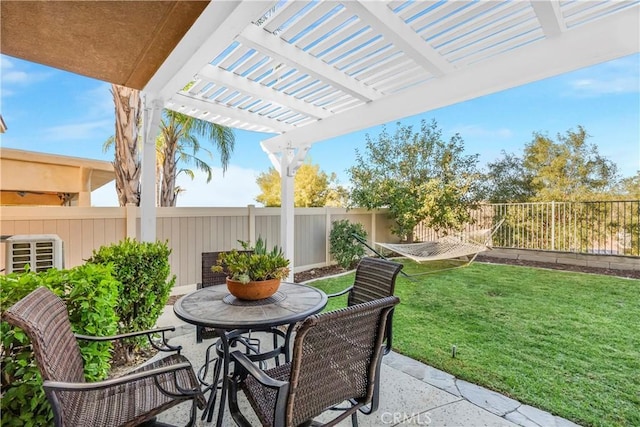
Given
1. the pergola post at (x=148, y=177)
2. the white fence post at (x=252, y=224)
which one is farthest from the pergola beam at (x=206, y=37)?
the white fence post at (x=252, y=224)

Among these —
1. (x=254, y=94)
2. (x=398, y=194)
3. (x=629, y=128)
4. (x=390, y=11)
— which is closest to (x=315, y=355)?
(x=390, y=11)

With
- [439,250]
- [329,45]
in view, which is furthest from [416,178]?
[329,45]

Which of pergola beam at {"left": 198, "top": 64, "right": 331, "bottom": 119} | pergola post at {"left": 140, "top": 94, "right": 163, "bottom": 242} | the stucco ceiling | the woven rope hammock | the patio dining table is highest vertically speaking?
pergola beam at {"left": 198, "top": 64, "right": 331, "bottom": 119}

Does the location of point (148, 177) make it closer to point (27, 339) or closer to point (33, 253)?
point (33, 253)

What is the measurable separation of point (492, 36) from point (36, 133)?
10435 millimetres

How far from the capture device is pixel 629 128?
862cm

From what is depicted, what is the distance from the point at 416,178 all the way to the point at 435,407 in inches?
272

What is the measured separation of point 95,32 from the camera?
7.54ft

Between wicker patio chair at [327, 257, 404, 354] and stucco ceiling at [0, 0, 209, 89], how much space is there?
2119 millimetres

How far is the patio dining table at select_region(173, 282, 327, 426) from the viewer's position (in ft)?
5.54

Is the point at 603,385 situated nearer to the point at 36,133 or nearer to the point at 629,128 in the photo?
the point at 629,128

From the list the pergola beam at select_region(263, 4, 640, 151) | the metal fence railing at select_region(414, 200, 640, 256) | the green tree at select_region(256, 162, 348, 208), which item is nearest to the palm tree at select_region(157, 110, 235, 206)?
the green tree at select_region(256, 162, 348, 208)

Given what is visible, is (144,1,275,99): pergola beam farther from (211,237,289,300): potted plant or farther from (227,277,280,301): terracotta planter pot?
(227,277,280,301): terracotta planter pot

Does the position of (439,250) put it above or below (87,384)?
below
